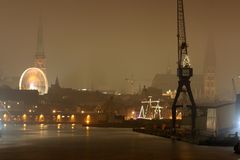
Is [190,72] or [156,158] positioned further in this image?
[190,72]

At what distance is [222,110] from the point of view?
85.6 meters

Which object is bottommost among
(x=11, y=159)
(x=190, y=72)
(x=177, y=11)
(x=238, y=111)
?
(x=11, y=159)

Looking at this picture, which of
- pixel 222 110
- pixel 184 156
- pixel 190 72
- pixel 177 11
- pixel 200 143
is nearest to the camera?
pixel 184 156

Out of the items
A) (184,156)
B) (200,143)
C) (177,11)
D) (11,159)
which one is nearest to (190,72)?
(177,11)

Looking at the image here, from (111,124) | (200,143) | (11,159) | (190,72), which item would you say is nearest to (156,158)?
(11,159)

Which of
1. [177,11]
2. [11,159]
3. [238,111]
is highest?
[177,11]

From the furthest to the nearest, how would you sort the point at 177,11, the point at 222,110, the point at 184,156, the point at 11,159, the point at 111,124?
the point at 111,124 → the point at 177,11 → the point at 222,110 → the point at 184,156 → the point at 11,159

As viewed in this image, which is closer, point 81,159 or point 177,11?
point 81,159

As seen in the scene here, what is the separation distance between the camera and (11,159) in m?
45.0

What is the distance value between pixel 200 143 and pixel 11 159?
93.2 feet

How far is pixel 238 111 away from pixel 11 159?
37.8 m

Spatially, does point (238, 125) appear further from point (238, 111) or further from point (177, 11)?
point (177, 11)

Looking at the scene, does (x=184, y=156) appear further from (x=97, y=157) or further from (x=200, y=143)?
(x=200, y=143)

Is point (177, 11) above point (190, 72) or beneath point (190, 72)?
above
